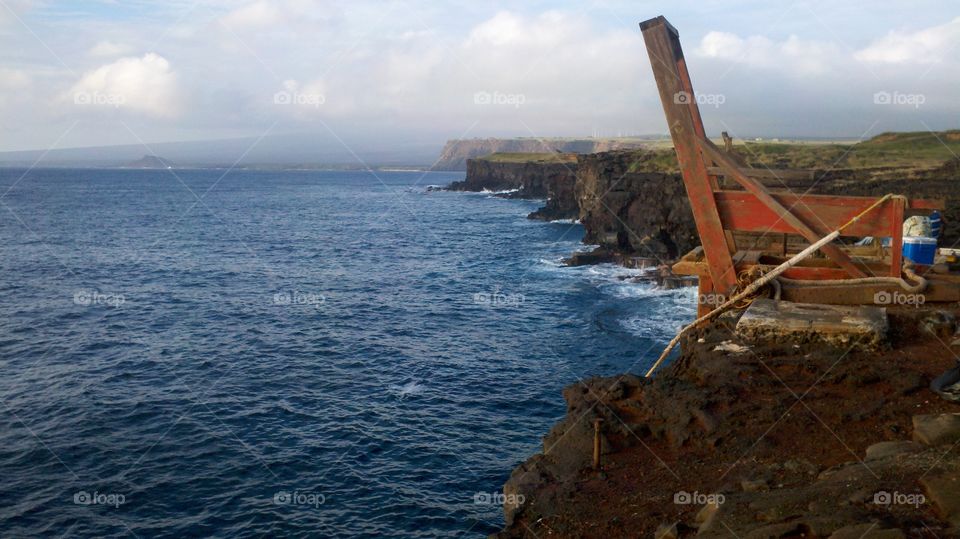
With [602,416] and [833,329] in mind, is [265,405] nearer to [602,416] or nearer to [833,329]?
[602,416]

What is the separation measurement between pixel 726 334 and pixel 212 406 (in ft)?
66.6

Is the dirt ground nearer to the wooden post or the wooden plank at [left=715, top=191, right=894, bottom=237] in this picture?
the wooden post

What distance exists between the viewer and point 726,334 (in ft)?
44.5

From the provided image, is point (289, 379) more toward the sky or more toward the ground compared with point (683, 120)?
more toward the ground
